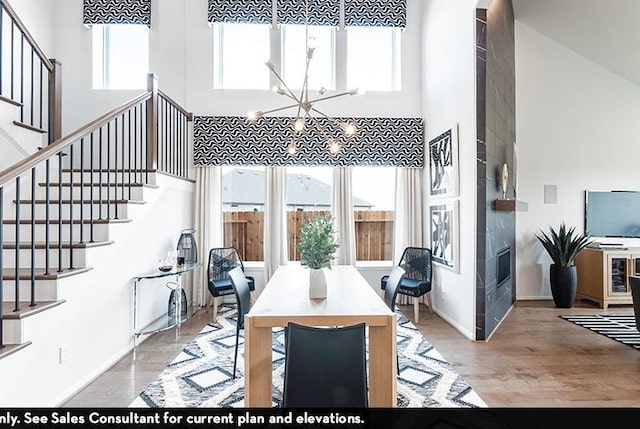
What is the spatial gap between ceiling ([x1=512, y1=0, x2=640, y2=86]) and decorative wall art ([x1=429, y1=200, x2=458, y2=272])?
3027 mm

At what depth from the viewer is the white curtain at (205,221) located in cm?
533

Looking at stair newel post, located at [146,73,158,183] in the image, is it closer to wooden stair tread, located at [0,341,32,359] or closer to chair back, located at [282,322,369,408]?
wooden stair tread, located at [0,341,32,359]

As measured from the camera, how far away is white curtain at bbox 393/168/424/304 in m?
5.45

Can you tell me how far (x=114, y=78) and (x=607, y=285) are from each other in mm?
7451

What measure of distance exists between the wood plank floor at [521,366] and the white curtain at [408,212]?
4.06 feet

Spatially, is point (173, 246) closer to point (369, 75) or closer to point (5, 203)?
point (5, 203)

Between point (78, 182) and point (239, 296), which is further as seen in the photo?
point (78, 182)

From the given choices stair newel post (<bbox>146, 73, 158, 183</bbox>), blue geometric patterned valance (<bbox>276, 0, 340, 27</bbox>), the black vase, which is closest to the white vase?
stair newel post (<bbox>146, 73, 158, 183</bbox>)

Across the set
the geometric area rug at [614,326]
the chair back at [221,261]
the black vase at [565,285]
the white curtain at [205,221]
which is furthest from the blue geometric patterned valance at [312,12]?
the geometric area rug at [614,326]

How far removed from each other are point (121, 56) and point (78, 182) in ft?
8.30

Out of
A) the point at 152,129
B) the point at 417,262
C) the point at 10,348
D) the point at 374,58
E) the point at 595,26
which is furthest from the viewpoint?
the point at 374,58

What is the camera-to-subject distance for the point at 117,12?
5.29m

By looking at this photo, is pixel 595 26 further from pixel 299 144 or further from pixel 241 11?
pixel 241 11

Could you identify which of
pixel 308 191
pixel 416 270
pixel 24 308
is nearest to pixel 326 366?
pixel 24 308
